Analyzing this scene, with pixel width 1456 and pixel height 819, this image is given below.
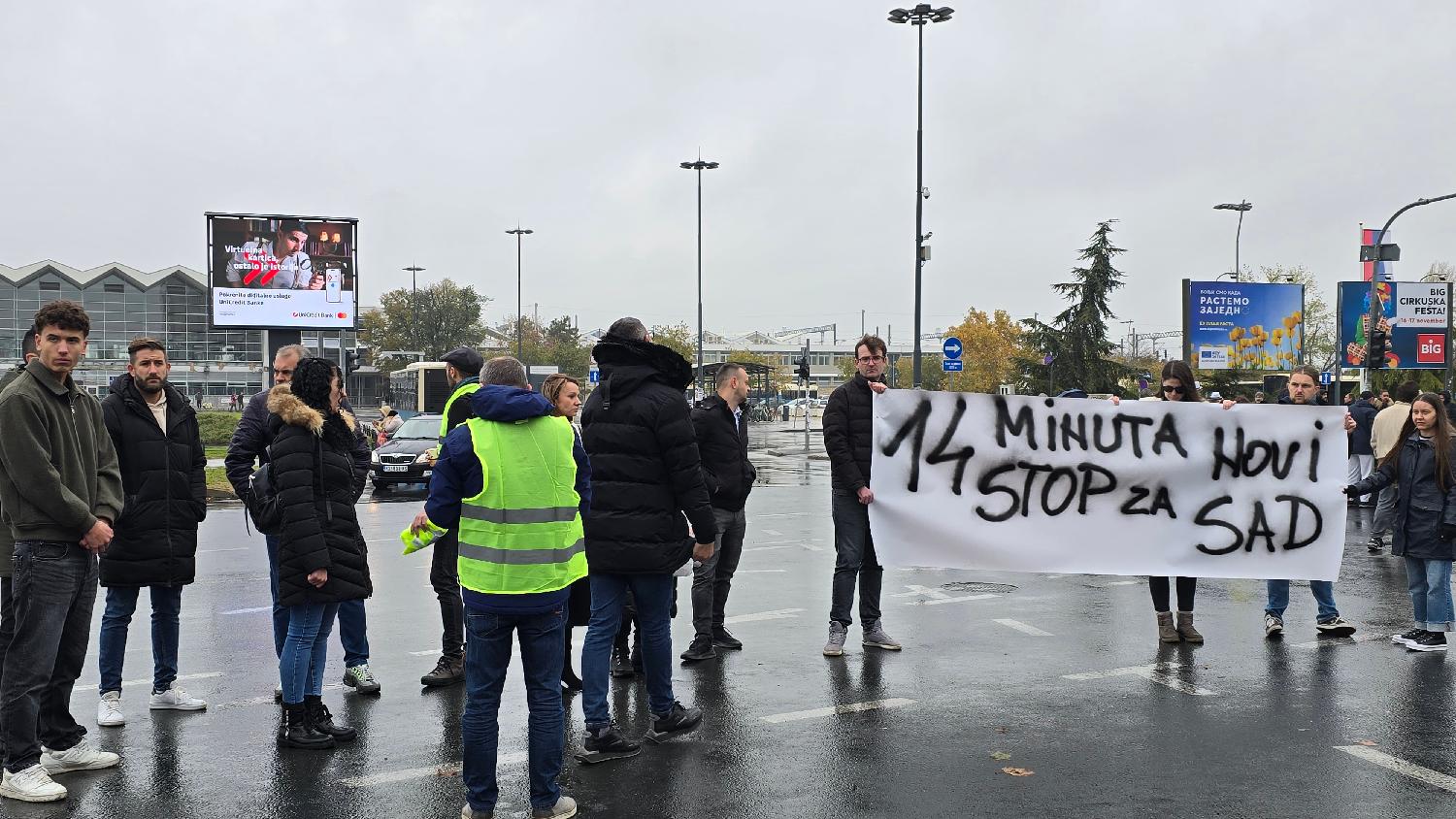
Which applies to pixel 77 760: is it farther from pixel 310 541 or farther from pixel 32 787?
pixel 310 541

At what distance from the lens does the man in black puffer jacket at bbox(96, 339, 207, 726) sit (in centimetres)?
611

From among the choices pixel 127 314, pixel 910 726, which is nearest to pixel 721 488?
pixel 910 726

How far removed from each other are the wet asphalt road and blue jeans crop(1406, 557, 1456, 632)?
303mm

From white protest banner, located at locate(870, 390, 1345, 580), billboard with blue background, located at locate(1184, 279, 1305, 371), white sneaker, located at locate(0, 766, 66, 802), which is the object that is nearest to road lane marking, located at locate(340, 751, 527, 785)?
white sneaker, located at locate(0, 766, 66, 802)

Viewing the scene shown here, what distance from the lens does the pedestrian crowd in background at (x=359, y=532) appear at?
4734 millimetres

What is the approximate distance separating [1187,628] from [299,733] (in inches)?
218

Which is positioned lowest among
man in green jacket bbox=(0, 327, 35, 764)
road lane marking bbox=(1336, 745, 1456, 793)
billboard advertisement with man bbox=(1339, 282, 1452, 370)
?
road lane marking bbox=(1336, 745, 1456, 793)

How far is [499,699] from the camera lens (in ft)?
15.5

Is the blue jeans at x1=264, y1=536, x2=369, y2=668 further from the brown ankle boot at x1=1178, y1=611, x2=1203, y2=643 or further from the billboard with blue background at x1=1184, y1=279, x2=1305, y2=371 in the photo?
the billboard with blue background at x1=1184, y1=279, x2=1305, y2=371

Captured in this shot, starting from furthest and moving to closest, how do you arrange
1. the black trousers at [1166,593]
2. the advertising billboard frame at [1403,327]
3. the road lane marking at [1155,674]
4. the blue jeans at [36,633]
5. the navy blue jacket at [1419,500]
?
1. the advertising billboard frame at [1403,327]
2. the black trousers at [1166,593]
3. the navy blue jacket at [1419,500]
4. the road lane marking at [1155,674]
5. the blue jeans at [36,633]

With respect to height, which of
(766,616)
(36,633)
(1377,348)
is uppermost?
(1377,348)

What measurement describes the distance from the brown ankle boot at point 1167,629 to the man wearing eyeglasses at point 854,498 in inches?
69.8

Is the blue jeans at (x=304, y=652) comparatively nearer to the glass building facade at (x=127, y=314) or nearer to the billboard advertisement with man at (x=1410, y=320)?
the billboard advertisement with man at (x=1410, y=320)

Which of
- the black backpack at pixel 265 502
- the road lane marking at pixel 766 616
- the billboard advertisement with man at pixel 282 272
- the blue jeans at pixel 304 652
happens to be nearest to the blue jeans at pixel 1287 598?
the road lane marking at pixel 766 616
